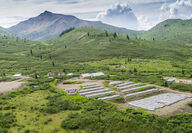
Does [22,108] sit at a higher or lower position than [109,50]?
lower

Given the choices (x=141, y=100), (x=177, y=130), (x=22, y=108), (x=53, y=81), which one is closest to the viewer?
(x=177, y=130)

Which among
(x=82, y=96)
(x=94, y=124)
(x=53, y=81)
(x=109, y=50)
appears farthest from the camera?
(x=109, y=50)

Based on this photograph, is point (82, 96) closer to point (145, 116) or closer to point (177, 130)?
point (145, 116)

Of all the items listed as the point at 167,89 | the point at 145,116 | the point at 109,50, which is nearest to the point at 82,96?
the point at 145,116

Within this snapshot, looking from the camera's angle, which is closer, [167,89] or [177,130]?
[177,130]

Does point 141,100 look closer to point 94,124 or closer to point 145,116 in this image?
point 145,116

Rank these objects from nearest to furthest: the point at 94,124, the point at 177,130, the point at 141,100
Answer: the point at 177,130 < the point at 94,124 < the point at 141,100

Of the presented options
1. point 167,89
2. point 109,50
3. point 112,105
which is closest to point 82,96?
point 112,105

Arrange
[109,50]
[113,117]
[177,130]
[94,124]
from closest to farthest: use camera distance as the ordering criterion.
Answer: [177,130], [94,124], [113,117], [109,50]

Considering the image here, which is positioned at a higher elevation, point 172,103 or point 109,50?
point 109,50
